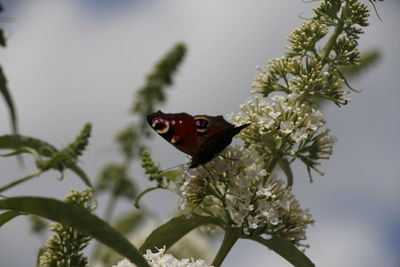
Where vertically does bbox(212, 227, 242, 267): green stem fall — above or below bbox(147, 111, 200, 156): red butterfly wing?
below

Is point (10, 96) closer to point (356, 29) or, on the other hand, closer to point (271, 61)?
point (271, 61)

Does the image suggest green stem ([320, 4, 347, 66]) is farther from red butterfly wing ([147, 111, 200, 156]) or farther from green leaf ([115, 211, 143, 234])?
green leaf ([115, 211, 143, 234])

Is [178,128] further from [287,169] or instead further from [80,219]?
[80,219]

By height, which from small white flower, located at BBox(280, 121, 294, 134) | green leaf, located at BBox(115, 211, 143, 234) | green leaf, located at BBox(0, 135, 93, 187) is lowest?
green leaf, located at BBox(0, 135, 93, 187)

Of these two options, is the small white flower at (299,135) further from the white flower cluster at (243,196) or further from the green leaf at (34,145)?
the green leaf at (34,145)

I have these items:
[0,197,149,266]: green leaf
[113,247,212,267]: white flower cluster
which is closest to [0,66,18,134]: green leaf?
[0,197,149,266]: green leaf

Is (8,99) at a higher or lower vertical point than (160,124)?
lower

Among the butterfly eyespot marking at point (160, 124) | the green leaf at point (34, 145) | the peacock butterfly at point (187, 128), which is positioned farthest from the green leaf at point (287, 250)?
the green leaf at point (34, 145)

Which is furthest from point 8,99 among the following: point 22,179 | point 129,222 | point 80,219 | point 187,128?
point 129,222
